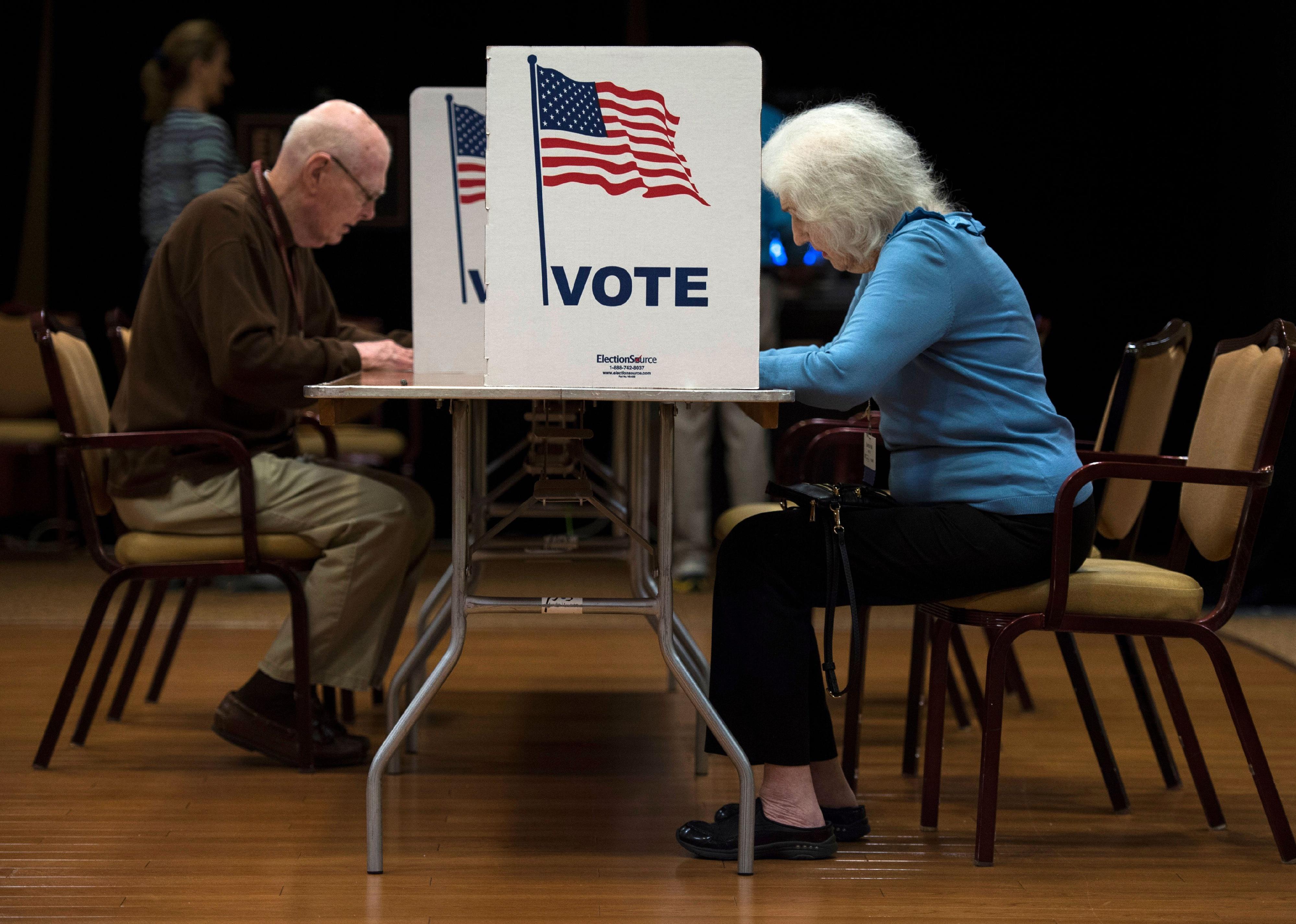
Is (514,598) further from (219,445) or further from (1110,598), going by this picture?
(1110,598)

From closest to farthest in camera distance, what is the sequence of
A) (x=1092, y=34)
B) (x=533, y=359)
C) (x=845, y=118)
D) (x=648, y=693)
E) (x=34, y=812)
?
(x=533, y=359)
(x=845, y=118)
(x=34, y=812)
(x=648, y=693)
(x=1092, y=34)

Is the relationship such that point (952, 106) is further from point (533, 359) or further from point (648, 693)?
point (533, 359)

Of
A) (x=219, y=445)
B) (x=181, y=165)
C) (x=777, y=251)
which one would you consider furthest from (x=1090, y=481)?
(x=181, y=165)

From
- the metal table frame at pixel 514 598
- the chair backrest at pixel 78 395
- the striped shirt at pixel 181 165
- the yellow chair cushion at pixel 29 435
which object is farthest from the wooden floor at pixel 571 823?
the yellow chair cushion at pixel 29 435

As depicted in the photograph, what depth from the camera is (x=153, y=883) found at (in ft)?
6.22

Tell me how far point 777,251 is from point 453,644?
3281 millimetres

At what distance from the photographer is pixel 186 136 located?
14.9 feet

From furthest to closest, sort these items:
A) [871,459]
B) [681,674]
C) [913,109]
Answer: [913,109] → [871,459] → [681,674]

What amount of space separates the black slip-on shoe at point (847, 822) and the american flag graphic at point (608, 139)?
3.23ft

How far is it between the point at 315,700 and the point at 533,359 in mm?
1073

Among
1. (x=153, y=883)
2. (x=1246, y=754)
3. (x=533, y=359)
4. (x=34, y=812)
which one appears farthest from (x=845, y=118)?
(x=34, y=812)

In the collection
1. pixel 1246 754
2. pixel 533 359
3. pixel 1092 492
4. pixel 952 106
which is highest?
pixel 952 106

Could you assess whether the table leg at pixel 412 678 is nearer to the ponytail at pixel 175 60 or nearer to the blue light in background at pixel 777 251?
the blue light in background at pixel 777 251

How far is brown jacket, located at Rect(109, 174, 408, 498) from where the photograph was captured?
245 cm
